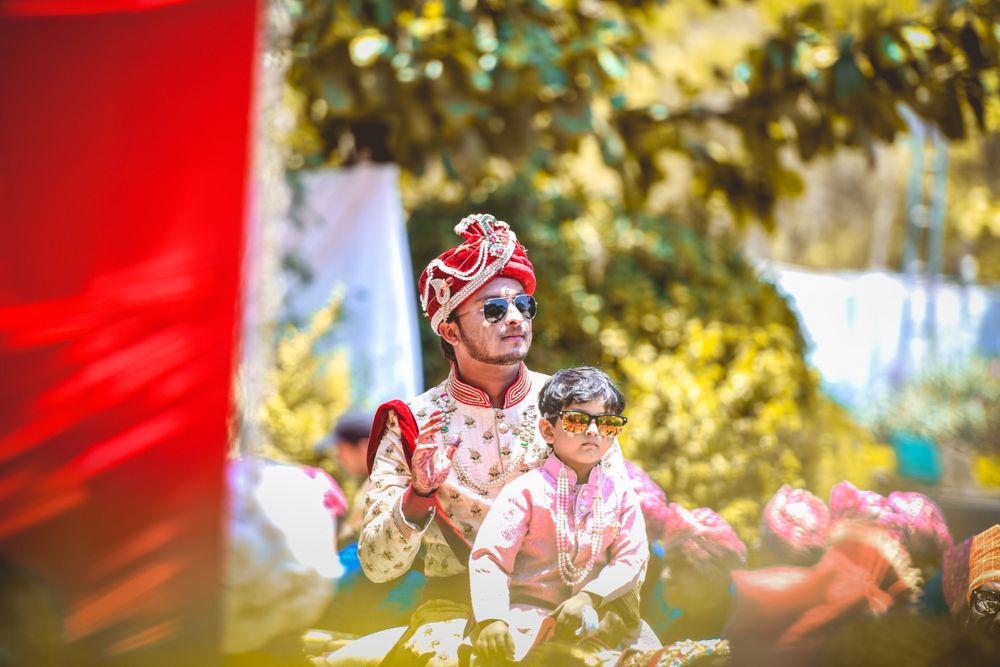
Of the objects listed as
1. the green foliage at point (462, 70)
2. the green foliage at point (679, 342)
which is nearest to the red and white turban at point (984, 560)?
the green foliage at point (679, 342)

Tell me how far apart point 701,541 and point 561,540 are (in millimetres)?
A: 358

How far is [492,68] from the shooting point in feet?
13.8

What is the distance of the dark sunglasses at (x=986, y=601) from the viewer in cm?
193

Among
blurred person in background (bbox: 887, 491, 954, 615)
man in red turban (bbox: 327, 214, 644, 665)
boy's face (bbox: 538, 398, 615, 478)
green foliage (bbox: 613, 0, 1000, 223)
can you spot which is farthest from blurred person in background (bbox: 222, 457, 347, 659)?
green foliage (bbox: 613, 0, 1000, 223)

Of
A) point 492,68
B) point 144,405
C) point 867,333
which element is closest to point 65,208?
point 144,405

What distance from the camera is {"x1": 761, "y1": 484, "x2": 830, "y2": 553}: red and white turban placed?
193cm

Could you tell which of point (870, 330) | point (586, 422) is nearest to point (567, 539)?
point (586, 422)

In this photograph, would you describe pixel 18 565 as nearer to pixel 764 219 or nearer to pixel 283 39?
pixel 283 39

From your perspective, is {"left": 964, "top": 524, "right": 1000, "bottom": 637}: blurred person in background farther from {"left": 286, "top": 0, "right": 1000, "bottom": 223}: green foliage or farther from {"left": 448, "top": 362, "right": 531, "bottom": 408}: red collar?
{"left": 286, "top": 0, "right": 1000, "bottom": 223}: green foliage

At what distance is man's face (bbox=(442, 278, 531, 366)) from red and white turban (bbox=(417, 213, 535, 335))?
2cm

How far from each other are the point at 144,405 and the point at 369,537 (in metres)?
0.97

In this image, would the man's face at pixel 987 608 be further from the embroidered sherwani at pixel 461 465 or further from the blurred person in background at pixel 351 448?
the blurred person in background at pixel 351 448

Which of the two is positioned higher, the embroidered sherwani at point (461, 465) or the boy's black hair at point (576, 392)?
the boy's black hair at point (576, 392)

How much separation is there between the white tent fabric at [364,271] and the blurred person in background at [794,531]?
2.67 metres
